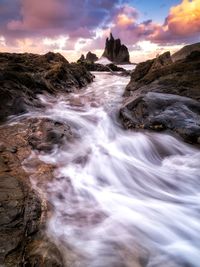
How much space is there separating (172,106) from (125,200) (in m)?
4.68

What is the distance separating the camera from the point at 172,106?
8391 millimetres

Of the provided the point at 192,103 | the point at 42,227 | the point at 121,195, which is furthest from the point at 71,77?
the point at 42,227

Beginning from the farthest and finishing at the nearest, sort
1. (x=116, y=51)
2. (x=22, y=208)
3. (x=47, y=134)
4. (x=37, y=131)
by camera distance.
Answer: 1. (x=116, y=51)
2. (x=37, y=131)
3. (x=47, y=134)
4. (x=22, y=208)

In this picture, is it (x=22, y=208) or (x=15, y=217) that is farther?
(x=22, y=208)

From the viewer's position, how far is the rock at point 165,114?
7.42m

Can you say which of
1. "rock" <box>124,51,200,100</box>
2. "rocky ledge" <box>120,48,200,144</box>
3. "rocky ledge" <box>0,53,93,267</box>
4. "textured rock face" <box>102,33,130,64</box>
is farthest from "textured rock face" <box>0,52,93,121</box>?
"textured rock face" <box>102,33,130,64</box>

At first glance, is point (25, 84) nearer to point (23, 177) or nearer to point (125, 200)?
point (23, 177)

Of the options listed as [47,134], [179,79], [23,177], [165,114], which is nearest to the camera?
[23,177]

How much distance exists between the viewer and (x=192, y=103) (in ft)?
28.0

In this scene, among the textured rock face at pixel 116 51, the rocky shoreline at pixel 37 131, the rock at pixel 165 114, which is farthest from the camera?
the textured rock face at pixel 116 51

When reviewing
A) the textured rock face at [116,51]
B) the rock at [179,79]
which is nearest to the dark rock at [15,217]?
the rock at [179,79]

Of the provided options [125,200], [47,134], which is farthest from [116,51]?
[125,200]

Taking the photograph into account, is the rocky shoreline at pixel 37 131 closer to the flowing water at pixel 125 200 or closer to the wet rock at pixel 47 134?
the wet rock at pixel 47 134

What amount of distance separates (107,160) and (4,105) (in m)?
4.41
